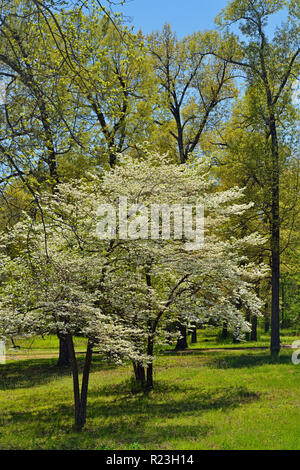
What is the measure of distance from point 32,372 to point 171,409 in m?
11.4

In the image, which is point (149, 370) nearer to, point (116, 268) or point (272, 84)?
point (116, 268)

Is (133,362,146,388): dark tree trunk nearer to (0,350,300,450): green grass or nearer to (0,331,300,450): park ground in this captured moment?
(0,331,300,450): park ground

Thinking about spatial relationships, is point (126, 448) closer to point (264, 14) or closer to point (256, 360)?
point (256, 360)

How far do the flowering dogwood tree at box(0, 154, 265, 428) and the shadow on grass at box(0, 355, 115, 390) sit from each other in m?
5.09

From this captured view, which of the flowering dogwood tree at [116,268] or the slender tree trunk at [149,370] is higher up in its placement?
the flowering dogwood tree at [116,268]

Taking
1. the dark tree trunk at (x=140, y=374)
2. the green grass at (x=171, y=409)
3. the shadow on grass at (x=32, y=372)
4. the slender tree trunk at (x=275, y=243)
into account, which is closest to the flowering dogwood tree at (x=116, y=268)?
the dark tree trunk at (x=140, y=374)

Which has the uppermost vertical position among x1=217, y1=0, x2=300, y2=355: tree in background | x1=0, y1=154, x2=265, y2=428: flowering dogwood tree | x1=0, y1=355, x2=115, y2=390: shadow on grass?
x1=217, y1=0, x2=300, y2=355: tree in background

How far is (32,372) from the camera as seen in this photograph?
20.1m

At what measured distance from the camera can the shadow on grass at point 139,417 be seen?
27.0 feet

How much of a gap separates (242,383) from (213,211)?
552 centimetres

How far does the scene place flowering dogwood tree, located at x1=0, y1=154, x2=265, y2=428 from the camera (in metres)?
9.61

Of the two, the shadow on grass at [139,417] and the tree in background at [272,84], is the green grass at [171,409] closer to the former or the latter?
the shadow on grass at [139,417]

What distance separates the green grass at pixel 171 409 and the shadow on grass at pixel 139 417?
0.02 metres

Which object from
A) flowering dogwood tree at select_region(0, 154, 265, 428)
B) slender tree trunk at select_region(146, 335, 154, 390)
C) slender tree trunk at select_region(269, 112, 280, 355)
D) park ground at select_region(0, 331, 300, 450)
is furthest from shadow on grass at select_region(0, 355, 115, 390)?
slender tree trunk at select_region(269, 112, 280, 355)
